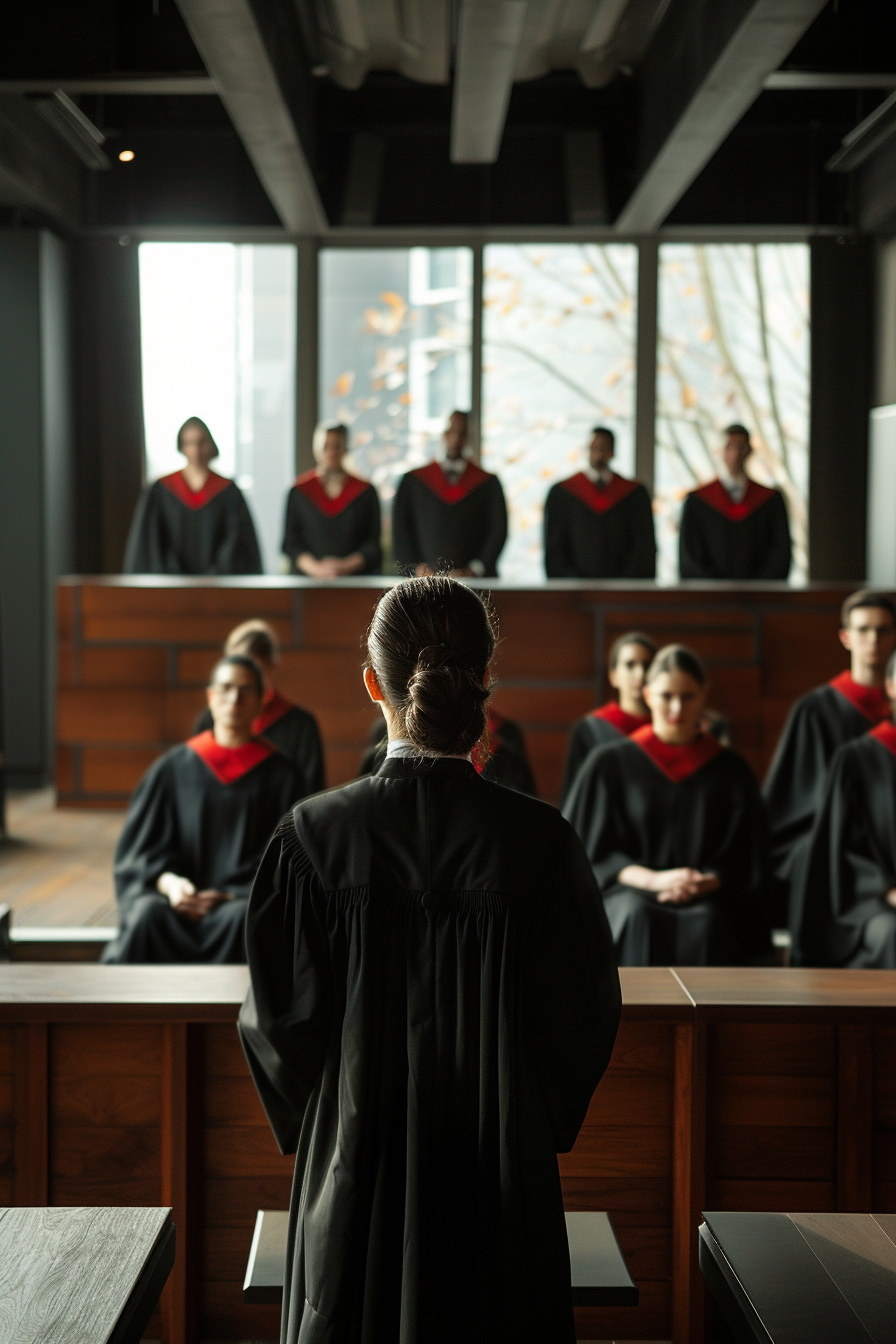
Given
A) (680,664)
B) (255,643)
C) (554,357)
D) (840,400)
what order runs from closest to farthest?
(680,664) < (255,643) < (840,400) < (554,357)

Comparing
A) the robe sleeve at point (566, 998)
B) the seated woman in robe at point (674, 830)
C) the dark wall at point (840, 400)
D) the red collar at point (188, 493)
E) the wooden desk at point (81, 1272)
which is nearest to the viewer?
the wooden desk at point (81, 1272)

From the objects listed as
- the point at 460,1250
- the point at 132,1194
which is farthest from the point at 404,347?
the point at 460,1250

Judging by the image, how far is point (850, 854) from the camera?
11.9ft

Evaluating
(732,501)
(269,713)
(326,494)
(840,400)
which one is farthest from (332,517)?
(840,400)

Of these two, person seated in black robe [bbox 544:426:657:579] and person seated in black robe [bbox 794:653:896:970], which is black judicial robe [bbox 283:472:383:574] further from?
person seated in black robe [bbox 794:653:896:970]

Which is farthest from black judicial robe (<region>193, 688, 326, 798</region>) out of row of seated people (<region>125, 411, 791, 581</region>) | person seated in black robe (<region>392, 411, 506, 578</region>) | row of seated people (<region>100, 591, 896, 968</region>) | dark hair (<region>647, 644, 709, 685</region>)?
person seated in black robe (<region>392, 411, 506, 578</region>)

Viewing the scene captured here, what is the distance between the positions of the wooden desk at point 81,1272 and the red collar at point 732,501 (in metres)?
5.97

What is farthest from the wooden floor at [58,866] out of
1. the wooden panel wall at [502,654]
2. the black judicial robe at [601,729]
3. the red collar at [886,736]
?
the red collar at [886,736]

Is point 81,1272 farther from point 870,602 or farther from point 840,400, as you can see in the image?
point 840,400

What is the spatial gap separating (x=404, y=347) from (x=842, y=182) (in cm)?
291

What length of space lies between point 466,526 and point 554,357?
1.87 m

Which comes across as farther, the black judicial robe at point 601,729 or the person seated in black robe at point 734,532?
the person seated in black robe at point 734,532

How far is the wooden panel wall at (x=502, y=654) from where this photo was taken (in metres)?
5.66

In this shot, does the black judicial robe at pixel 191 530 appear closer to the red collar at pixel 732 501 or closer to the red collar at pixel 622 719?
the red collar at pixel 732 501
